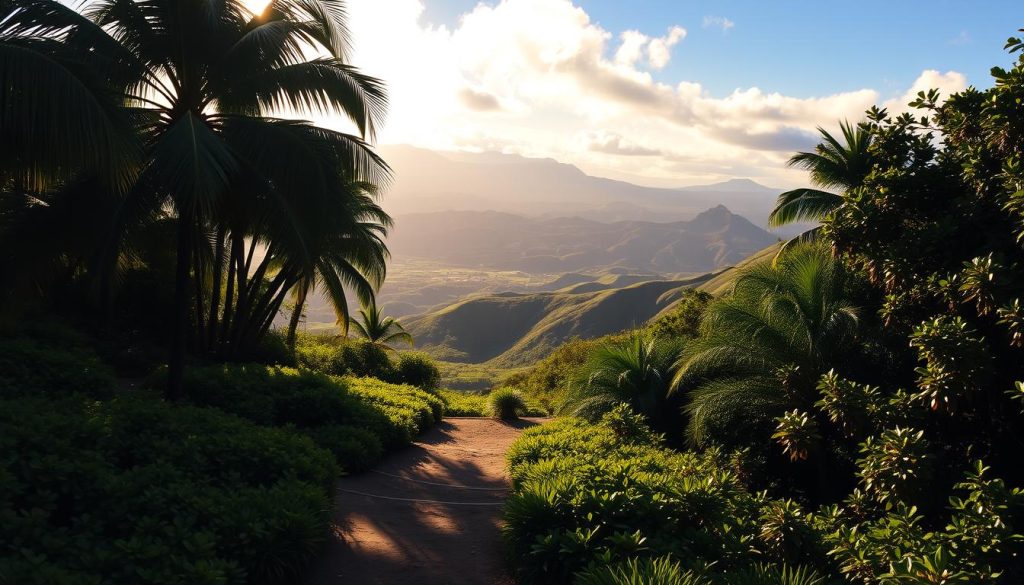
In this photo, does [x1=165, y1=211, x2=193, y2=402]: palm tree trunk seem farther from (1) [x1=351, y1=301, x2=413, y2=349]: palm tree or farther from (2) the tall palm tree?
(1) [x1=351, y1=301, x2=413, y2=349]: palm tree

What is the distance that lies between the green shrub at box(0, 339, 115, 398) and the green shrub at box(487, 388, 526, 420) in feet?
30.9

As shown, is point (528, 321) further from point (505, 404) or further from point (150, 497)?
point (150, 497)

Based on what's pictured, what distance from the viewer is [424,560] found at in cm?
562

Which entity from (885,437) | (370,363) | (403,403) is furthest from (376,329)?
(885,437)

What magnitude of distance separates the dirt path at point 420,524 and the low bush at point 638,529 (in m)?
0.55

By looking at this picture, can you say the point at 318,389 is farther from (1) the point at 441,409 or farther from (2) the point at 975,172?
(2) the point at 975,172

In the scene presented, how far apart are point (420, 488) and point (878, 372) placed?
655 cm

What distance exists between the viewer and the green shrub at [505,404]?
16375 mm

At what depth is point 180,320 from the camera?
9.43 meters

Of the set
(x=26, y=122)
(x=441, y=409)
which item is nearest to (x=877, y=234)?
(x=26, y=122)

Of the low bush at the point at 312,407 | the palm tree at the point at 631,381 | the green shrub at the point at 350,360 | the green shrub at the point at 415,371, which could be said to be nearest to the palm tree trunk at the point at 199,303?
the low bush at the point at 312,407

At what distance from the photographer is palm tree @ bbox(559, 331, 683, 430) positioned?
1108cm

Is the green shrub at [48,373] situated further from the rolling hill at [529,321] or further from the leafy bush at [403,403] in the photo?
the rolling hill at [529,321]

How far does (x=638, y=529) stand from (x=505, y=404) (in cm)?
1146
